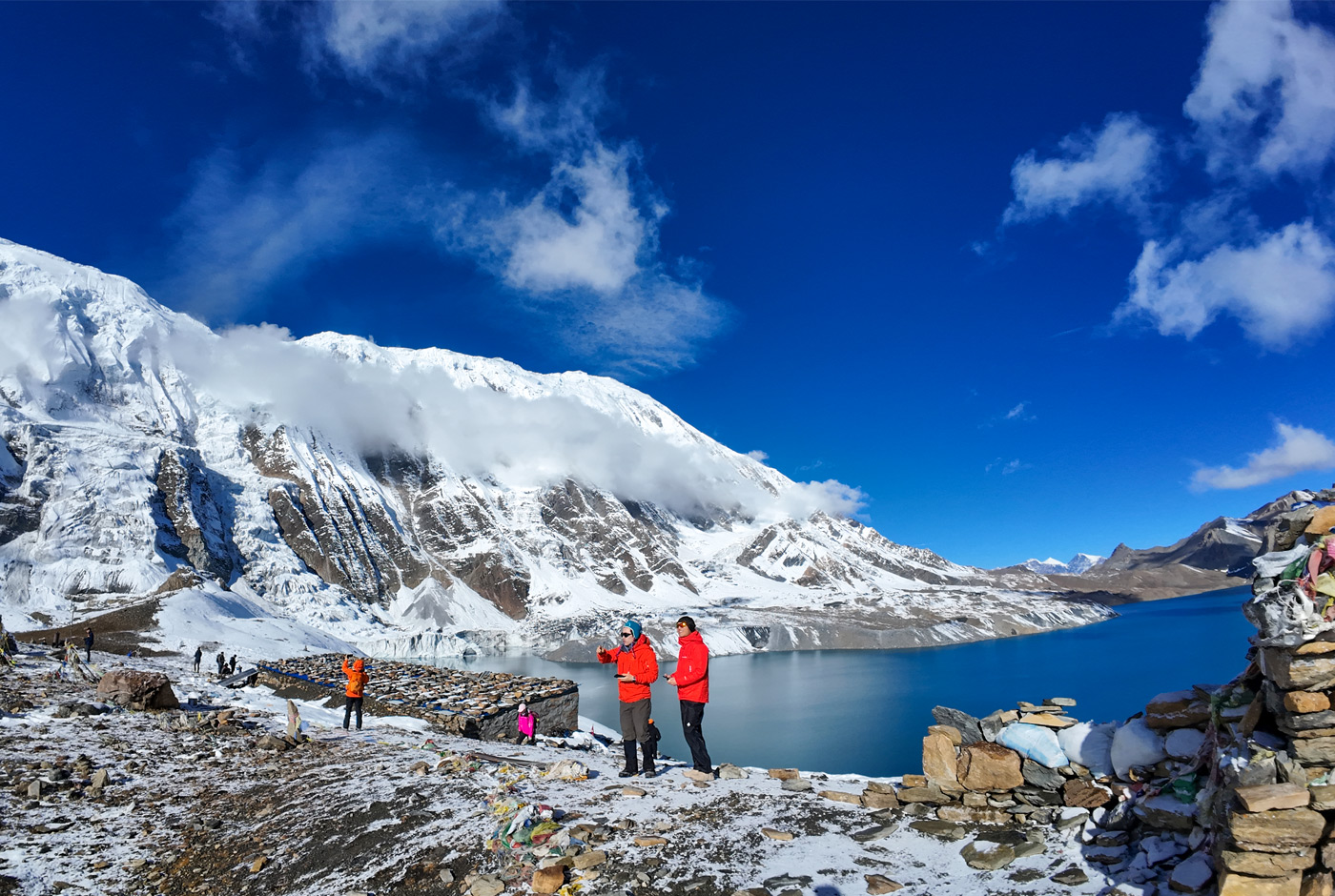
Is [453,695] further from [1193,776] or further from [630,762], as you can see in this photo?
[1193,776]

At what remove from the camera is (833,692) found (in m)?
77.8

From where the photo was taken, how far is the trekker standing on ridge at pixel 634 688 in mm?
9664

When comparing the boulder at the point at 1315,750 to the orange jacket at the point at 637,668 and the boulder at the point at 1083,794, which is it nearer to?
the boulder at the point at 1083,794

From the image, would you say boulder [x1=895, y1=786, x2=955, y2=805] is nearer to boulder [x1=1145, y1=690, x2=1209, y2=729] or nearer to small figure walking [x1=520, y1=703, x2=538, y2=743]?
boulder [x1=1145, y1=690, x2=1209, y2=729]

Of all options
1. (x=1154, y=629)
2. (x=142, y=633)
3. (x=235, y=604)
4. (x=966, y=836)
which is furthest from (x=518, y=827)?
(x=1154, y=629)

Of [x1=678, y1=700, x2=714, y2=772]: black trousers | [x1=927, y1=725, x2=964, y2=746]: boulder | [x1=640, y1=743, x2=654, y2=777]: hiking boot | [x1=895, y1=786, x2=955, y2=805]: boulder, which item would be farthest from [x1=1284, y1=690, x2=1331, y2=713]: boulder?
[x1=640, y1=743, x2=654, y2=777]: hiking boot

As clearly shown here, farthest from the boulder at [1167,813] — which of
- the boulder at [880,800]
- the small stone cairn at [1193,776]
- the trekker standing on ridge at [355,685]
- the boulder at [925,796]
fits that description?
the trekker standing on ridge at [355,685]

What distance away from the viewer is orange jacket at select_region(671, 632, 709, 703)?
9.67 metres

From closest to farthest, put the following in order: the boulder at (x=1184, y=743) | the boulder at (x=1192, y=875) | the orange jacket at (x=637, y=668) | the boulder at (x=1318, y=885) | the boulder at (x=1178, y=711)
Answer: the boulder at (x=1318, y=885) < the boulder at (x=1192, y=875) < the boulder at (x=1184, y=743) < the boulder at (x=1178, y=711) < the orange jacket at (x=637, y=668)

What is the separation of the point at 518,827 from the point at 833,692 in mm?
78304

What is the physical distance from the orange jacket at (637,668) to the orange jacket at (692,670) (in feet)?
1.37

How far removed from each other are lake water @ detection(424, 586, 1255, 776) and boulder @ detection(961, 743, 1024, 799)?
23145 millimetres

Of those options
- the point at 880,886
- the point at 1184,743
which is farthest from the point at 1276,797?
the point at 880,886

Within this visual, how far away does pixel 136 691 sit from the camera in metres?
16.5
